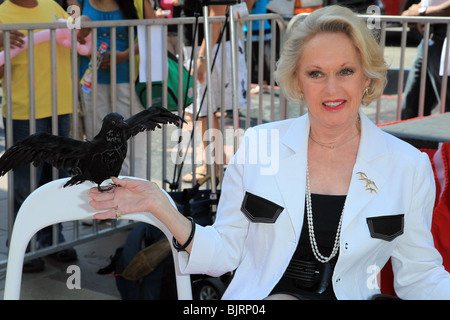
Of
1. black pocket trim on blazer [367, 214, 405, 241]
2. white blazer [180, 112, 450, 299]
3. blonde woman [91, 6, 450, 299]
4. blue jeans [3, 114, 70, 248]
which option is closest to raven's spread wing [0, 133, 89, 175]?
blonde woman [91, 6, 450, 299]

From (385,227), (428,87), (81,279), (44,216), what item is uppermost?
(44,216)

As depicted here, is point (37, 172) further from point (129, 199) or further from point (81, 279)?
point (129, 199)

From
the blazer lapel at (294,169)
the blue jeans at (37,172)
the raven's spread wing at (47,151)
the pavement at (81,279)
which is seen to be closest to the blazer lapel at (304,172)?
the blazer lapel at (294,169)

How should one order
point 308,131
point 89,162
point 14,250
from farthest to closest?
point 308,131, point 14,250, point 89,162

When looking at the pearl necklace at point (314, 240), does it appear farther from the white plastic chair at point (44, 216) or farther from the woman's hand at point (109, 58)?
the woman's hand at point (109, 58)

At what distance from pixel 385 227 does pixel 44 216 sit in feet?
3.58

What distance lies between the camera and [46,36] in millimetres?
3896

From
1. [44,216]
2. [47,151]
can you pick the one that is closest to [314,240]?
[44,216]

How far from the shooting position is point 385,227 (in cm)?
226

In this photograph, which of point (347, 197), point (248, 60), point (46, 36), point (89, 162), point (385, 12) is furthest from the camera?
point (385, 12)

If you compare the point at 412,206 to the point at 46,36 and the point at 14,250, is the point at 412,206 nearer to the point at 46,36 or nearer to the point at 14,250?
the point at 14,250

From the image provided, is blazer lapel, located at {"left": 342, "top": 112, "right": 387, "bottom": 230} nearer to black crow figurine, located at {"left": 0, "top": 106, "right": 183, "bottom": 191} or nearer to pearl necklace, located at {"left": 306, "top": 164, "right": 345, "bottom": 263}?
pearl necklace, located at {"left": 306, "top": 164, "right": 345, "bottom": 263}
